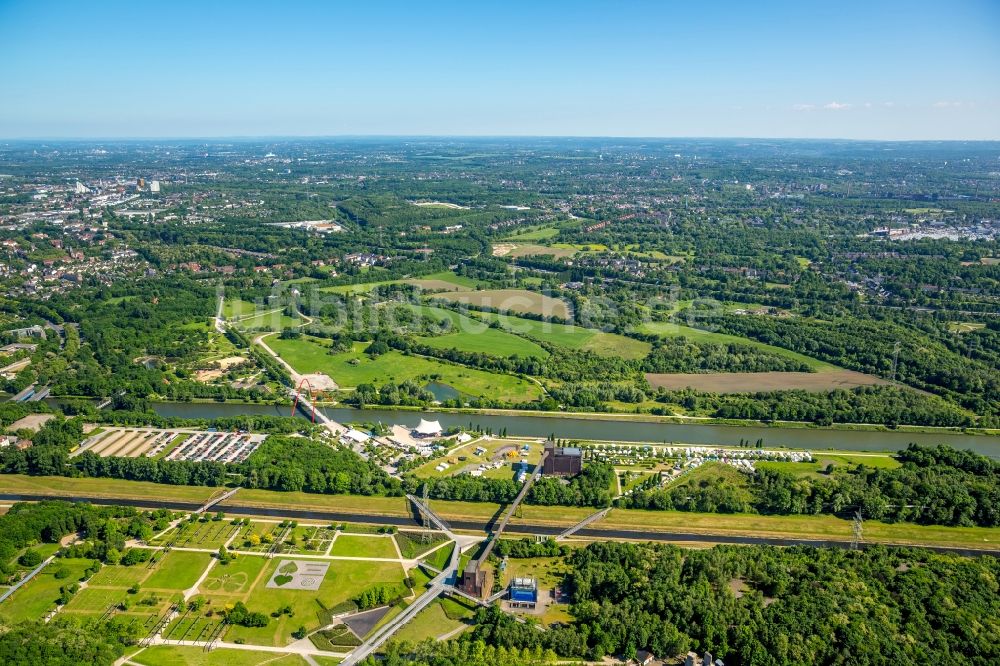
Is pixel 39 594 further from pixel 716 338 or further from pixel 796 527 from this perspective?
pixel 716 338

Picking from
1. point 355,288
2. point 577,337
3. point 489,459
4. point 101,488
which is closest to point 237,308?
point 355,288

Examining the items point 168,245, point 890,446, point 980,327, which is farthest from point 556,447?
point 168,245

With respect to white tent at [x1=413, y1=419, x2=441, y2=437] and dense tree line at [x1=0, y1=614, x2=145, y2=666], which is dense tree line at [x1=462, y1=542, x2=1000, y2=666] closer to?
dense tree line at [x1=0, y1=614, x2=145, y2=666]

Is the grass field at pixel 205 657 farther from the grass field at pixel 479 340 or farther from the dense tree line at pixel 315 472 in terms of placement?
the grass field at pixel 479 340

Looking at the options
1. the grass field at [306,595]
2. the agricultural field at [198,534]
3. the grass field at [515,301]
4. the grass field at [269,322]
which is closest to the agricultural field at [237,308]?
the grass field at [269,322]

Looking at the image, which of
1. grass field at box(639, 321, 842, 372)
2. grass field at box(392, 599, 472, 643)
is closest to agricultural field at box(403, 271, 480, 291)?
grass field at box(639, 321, 842, 372)

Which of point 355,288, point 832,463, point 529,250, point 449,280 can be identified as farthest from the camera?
point 529,250
